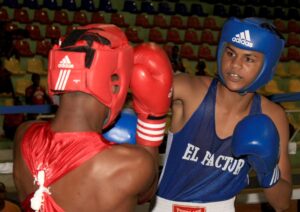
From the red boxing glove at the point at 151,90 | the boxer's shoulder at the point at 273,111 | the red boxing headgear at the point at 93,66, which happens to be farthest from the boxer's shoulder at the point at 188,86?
the red boxing headgear at the point at 93,66

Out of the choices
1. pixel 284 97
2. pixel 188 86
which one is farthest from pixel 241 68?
pixel 284 97

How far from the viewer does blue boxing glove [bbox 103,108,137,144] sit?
7.11ft

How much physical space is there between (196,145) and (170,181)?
0.21 m

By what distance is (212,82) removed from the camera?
2652 mm

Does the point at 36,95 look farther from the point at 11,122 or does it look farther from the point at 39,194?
the point at 39,194

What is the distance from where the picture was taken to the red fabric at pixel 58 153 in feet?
5.98

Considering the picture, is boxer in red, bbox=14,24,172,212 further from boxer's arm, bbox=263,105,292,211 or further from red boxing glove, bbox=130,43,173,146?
boxer's arm, bbox=263,105,292,211

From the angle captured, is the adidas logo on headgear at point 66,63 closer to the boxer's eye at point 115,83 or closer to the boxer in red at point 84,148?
the boxer in red at point 84,148

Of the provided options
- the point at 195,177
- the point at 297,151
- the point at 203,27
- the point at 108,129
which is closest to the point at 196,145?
the point at 195,177

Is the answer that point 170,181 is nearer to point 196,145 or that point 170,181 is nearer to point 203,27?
point 196,145

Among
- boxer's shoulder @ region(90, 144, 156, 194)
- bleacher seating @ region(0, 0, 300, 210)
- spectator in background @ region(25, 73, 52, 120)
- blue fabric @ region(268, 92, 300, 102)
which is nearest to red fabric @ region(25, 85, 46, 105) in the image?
spectator in background @ region(25, 73, 52, 120)

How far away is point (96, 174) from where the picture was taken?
180 cm

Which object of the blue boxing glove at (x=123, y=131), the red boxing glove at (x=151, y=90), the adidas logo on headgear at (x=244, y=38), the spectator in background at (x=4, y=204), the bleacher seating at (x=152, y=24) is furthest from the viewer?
the bleacher seating at (x=152, y=24)

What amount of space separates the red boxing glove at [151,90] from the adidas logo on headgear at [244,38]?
18.3 inches
